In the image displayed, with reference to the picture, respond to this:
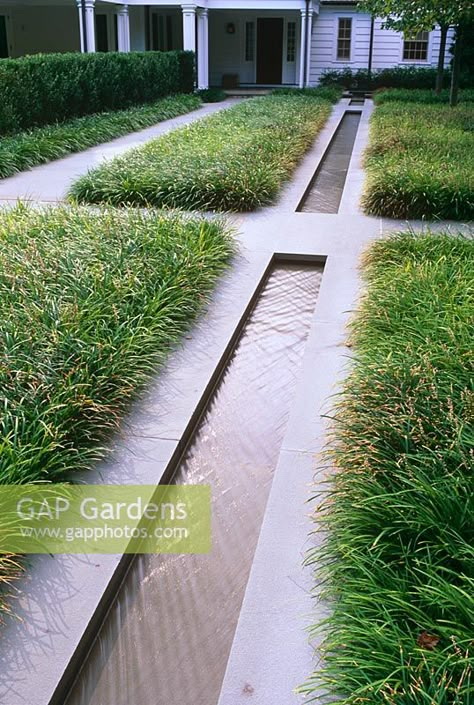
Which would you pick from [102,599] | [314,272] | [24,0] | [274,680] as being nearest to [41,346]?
[102,599]

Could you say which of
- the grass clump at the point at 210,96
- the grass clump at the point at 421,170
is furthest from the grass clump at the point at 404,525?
the grass clump at the point at 210,96

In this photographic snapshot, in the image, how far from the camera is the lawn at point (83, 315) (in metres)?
3.62

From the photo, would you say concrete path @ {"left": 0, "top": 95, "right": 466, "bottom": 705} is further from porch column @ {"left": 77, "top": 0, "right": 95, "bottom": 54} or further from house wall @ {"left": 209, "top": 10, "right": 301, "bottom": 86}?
house wall @ {"left": 209, "top": 10, "right": 301, "bottom": 86}

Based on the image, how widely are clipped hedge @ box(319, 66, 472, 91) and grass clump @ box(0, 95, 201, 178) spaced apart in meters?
11.6

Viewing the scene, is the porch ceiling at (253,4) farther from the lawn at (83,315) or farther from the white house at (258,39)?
the lawn at (83,315)

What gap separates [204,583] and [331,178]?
9.32m

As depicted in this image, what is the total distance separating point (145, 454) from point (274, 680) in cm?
150

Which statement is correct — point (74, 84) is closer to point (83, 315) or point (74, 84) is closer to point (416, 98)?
point (416, 98)

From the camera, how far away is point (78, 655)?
2672mm

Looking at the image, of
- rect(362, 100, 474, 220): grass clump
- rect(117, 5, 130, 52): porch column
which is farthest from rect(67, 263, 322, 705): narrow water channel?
rect(117, 5, 130, 52): porch column

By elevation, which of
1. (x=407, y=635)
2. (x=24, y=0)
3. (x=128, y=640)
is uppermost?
(x=24, y=0)

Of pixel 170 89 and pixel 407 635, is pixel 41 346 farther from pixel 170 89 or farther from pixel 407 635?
pixel 170 89

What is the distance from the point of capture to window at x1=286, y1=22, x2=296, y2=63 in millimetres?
29141

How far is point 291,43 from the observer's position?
29219 millimetres
